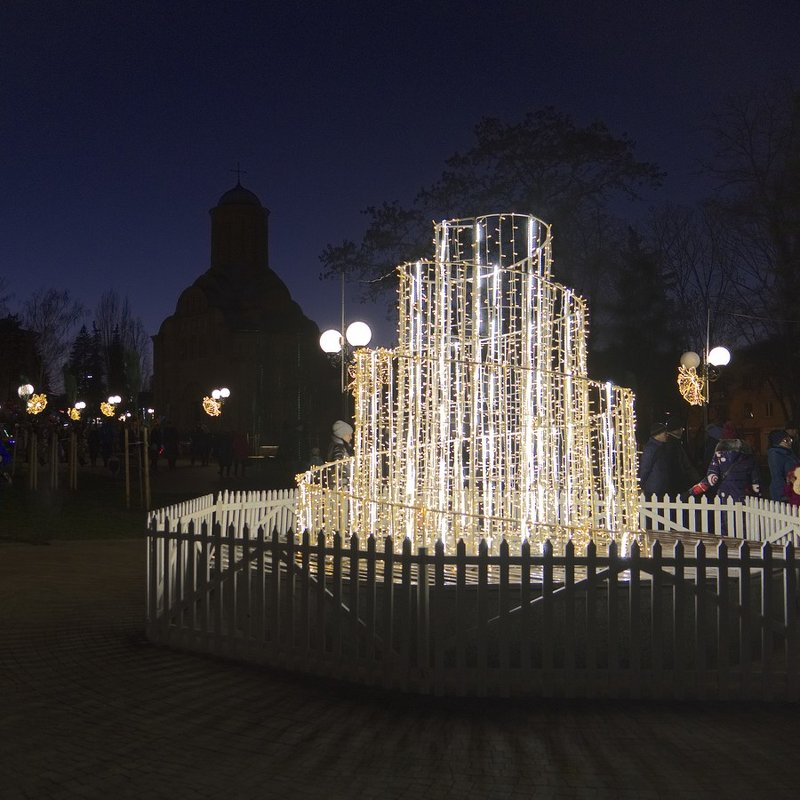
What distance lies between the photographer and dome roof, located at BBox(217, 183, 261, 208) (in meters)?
64.5

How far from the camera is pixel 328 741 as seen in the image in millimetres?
4652

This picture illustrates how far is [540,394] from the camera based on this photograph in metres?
7.34

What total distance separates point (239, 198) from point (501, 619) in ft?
206

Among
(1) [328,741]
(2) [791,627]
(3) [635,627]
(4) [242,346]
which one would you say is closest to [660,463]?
(2) [791,627]

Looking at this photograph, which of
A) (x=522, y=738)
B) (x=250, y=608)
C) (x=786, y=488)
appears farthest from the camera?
(x=786, y=488)

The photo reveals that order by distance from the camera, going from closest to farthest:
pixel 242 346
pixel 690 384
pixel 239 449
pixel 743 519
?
pixel 743 519
pixel 690 384
pixel 239 449
pixel 242 346

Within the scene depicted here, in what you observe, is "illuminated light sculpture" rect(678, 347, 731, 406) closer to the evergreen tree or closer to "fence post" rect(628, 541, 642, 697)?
"fence post" rect(628, 541, 642, 697)

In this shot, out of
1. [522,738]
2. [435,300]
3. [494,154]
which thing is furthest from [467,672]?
[494,154]

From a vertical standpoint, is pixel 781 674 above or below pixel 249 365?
below

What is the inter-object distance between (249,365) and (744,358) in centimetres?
3300

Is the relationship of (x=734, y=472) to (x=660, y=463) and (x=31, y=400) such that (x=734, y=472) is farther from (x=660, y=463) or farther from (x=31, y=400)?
(x=31, y=400)

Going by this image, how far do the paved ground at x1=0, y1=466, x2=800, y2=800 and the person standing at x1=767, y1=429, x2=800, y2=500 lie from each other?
5.96m

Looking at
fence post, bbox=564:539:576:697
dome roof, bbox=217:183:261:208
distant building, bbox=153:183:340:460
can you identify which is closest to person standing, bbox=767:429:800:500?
fence post, bbox=564:539:576:697

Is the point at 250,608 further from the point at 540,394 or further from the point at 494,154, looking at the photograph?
the point at 494,154
